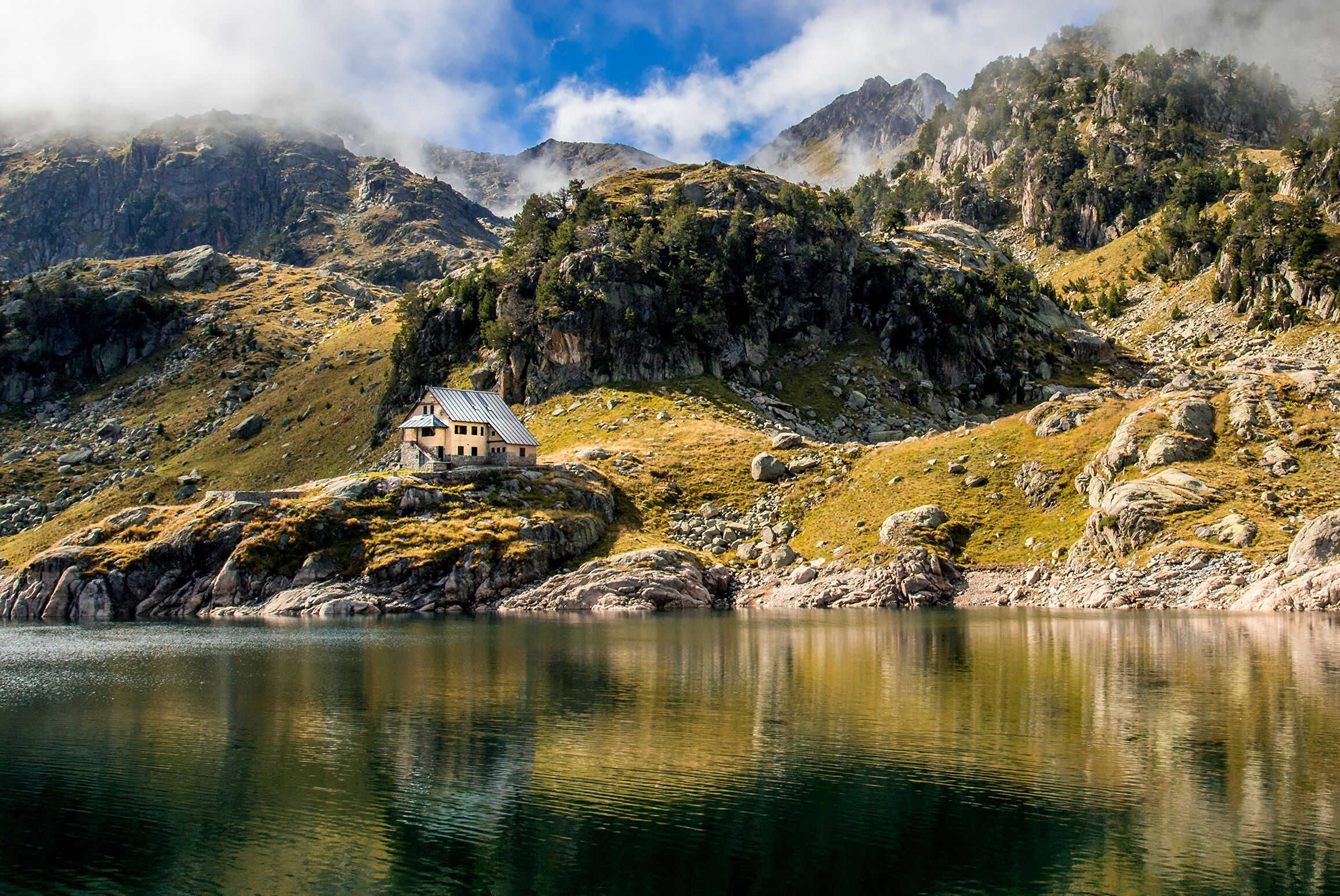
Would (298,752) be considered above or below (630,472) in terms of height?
below

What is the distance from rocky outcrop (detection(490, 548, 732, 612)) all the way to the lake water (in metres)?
39.0

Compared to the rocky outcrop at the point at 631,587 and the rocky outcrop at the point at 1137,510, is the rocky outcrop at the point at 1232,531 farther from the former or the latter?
the rocky outcrop at the point at 631,587

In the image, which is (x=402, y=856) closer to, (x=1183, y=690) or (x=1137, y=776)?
(x=1137, y=776)

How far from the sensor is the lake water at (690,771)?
2764 cm

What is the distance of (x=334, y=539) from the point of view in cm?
11438

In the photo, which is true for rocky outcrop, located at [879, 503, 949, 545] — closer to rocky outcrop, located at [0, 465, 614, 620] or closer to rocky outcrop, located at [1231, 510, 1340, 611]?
rocky outcrop, located at [1231, 510, 1340, 611]

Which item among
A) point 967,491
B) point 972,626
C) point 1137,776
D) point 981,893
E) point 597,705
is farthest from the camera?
point 967,491

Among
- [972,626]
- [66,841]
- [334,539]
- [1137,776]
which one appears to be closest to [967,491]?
[972,626]

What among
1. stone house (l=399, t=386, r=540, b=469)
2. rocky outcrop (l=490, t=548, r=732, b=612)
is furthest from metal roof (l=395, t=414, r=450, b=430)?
rocky outcrop (l=490, t=548, r=732, b=612)

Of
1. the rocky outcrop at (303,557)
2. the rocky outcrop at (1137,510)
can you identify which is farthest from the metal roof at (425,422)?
the rocky outcrop at (1137,510)

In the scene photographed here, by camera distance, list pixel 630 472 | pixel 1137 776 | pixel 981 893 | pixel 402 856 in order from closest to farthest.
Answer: pixel 981 893 < pixel 402 856 < pixel 1137 776 < pixel 630 472

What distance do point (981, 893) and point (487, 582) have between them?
9176 centimetres

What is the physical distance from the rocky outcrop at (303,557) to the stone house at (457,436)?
1129 centimetres

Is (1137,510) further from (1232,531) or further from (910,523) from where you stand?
(910,523)
